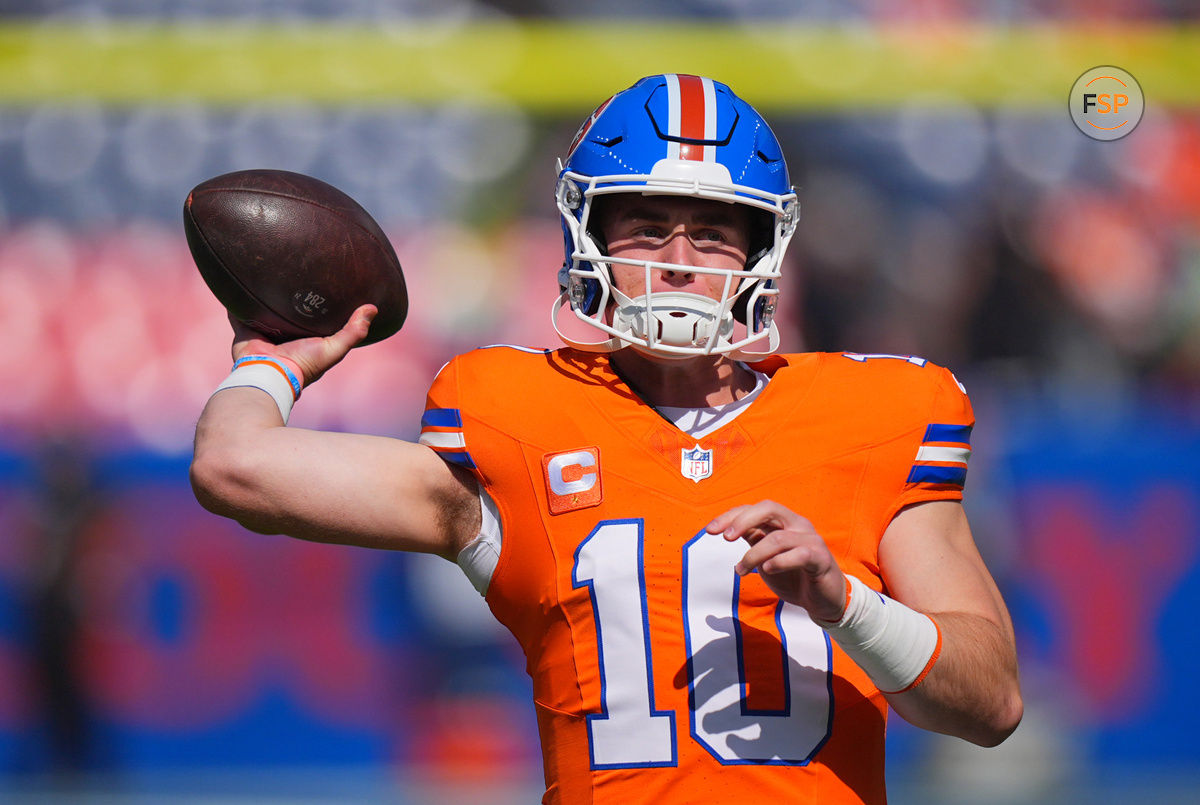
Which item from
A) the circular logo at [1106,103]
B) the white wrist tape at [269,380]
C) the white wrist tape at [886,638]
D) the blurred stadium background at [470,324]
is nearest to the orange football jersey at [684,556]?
the white wrist tape at [886,638]

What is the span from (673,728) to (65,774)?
11.5ft

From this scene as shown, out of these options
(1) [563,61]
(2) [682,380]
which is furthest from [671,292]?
(1) [563,61]

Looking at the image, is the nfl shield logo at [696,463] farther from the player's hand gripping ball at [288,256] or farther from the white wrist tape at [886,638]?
the player's hand gripping ball at [288,256]

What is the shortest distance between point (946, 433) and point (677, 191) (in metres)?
0.46

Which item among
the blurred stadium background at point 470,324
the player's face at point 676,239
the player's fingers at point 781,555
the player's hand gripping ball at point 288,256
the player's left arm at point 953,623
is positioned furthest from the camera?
the blurred stadium background at point 470,324

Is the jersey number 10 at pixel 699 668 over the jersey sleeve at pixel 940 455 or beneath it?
beneath

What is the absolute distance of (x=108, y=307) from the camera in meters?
5.01

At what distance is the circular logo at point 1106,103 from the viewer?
15.7ft

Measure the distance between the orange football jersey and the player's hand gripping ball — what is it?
0.76 feet

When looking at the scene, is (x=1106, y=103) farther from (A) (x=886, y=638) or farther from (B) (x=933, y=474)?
(A) (x=886, y=638)

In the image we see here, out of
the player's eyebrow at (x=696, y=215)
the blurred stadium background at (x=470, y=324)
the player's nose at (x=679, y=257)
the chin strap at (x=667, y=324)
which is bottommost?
the blurred stadium background at (x=470, y=324)

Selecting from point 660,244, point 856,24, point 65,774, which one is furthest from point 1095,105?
point 65,774

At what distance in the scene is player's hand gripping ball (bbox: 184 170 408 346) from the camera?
1747 millimetres

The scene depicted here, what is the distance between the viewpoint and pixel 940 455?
5.17 feet
